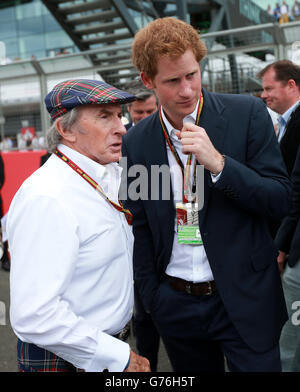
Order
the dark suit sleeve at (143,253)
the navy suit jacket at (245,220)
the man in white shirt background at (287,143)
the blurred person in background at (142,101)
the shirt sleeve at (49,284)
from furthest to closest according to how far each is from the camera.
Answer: the blurred person in background at (142,101), the man in white shirt background at (287,143), the dark suit sleeve at (143,253), the navy suit jacket at (245,220), the shirt sleeve at (49,284)

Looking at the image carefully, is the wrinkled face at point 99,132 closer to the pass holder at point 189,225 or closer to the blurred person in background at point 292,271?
the pass holder at point 189,225

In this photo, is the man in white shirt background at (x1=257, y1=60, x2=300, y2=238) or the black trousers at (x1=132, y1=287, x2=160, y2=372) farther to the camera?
the man in white shirt background at (x1=257, y1=60, x2=300, y2=238)

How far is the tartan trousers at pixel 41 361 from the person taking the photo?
1490 mm

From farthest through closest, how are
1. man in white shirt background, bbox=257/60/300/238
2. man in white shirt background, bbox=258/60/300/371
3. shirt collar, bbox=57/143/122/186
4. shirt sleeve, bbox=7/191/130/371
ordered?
man in white shirt background, bbox=257/60/300/238
man in white shirt background, bbox=258/60/300/371
shirt collar, bbox=57/143/122/186
shirt sleeve, bbox=7/191/130/371

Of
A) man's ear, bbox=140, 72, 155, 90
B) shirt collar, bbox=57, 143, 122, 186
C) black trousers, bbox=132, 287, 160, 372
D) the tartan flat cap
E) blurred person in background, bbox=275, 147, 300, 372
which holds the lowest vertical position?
black trousers, bbox=132, 287, 160, 372

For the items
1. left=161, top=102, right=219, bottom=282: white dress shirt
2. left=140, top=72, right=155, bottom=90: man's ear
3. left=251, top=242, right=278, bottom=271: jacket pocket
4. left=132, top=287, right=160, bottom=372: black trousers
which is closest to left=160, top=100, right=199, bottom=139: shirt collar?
left=161, top=102, right=219, bottom=282: white dress shirt

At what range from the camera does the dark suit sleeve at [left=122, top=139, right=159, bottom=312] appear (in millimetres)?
1946

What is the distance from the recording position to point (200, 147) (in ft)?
4.89

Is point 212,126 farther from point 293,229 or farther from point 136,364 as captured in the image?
point 293,229

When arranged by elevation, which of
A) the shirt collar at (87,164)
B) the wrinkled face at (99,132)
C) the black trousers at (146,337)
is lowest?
the black trousers at (146,337)

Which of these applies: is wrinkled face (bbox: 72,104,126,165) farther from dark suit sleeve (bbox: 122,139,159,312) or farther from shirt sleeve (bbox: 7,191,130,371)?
dark suit sleeve (bbox: 122,139,159,312)

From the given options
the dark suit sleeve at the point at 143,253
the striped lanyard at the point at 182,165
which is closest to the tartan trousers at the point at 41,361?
the dark suit sleeve at the point at 143,253

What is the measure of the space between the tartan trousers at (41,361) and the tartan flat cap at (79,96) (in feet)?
2.72

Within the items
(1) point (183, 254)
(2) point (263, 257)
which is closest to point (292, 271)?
(2) point (263, 257)
